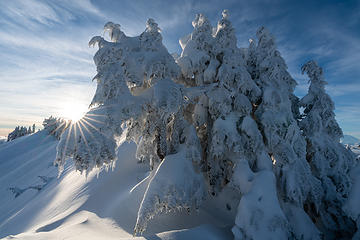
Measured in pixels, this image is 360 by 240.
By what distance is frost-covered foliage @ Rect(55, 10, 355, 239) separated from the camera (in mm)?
6605

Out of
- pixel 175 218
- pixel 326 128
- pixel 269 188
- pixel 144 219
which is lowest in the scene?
pixel 175 218

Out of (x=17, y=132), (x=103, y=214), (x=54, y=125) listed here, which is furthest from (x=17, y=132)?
(x=103, y=214)

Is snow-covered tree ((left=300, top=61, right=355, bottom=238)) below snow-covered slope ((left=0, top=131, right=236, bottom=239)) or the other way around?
the other way around

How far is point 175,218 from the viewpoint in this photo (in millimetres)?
8102

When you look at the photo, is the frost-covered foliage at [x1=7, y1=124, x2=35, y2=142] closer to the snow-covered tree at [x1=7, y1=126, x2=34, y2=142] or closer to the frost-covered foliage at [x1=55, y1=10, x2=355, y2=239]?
the snow-covered tree at [x1=7, y1=126, x2=34, y2=142]

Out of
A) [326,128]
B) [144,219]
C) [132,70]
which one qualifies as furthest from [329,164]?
[132,70]

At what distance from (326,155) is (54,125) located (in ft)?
204

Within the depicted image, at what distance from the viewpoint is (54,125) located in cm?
5497

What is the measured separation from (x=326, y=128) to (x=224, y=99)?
7.19 m

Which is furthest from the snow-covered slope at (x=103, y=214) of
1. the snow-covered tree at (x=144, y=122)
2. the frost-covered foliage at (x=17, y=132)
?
the frost-covered foliage at (x=17, y=132)

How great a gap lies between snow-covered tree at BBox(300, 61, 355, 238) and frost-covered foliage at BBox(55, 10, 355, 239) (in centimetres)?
6

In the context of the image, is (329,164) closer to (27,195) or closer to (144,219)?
(144,219)

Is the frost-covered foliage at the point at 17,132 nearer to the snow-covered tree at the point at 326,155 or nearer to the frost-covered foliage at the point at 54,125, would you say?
the frost-covered foliage at the point at 54,125

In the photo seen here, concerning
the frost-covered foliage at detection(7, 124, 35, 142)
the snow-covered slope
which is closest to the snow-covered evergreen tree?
the snow-covered slope
